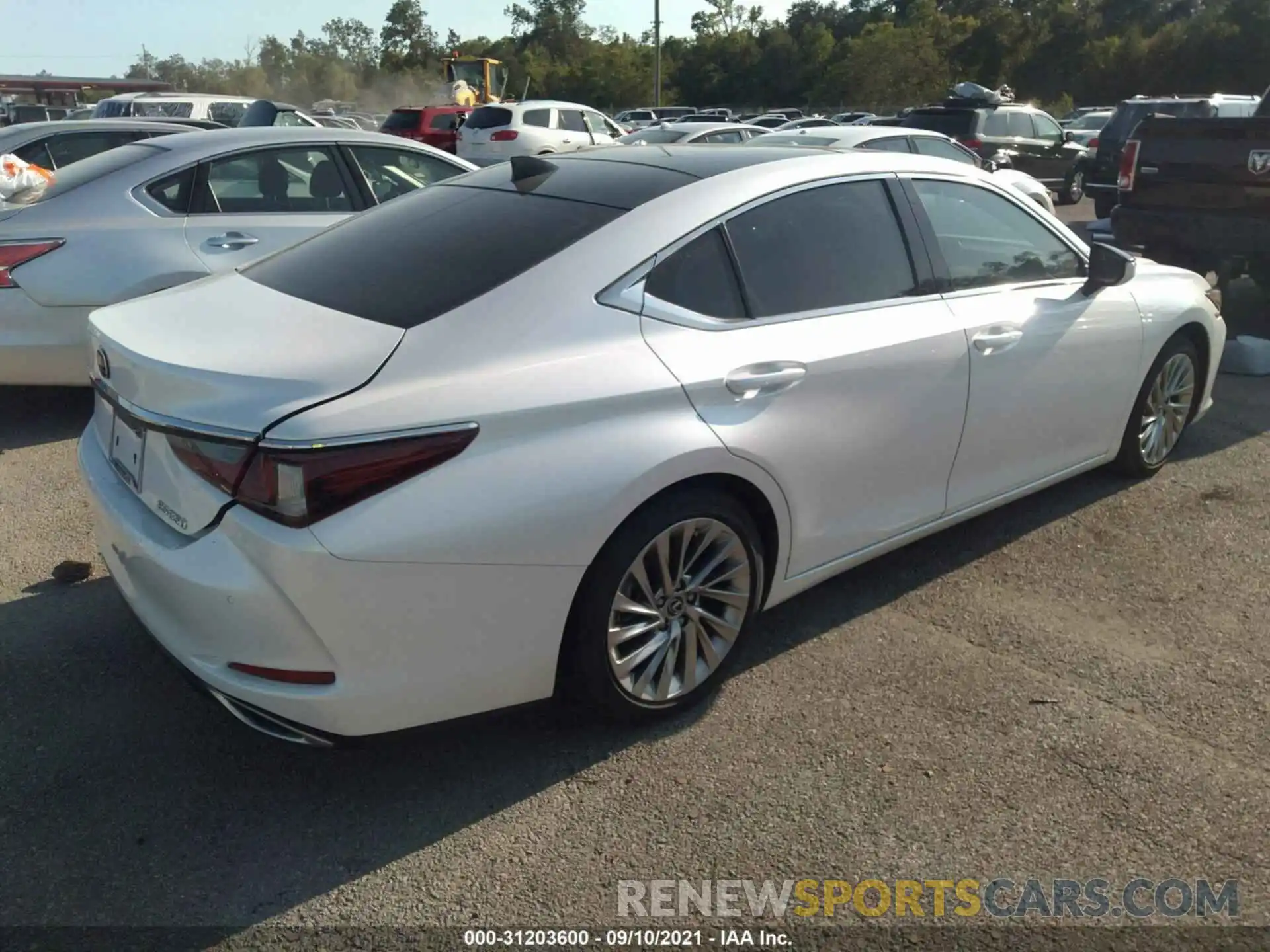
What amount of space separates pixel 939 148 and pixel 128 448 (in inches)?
349

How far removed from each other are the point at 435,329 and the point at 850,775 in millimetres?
1638

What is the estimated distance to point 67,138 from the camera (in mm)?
8375

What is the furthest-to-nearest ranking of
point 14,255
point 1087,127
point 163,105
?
point 1087,127 < point 163,105 < point 14,255

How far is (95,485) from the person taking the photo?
3.07 metres

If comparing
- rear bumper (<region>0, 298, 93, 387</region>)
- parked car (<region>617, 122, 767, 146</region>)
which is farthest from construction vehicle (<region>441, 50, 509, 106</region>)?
rear bumper (<region>0, 298, 93, 387</region>)

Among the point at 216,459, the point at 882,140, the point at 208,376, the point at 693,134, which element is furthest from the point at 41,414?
the point at 693,134

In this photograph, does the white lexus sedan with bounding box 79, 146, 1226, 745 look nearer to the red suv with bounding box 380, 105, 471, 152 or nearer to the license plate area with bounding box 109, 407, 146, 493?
the license plate area with bounding box 109, 407, 146, 493

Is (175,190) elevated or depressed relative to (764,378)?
elevated

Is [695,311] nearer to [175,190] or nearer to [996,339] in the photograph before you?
[996,339]

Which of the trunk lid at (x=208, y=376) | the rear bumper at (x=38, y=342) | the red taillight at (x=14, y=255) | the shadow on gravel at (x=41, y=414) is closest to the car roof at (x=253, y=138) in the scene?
the red taillight at (x=14, y=255)

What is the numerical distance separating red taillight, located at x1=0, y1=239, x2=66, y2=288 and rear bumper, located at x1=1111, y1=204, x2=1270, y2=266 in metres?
7.51

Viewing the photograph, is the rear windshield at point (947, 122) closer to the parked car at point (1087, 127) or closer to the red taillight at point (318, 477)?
the parked car at point (1087, 127)

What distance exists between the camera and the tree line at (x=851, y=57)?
54.6m

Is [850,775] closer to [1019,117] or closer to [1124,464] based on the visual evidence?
[1124,464]
